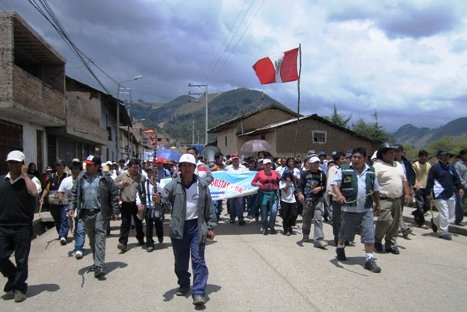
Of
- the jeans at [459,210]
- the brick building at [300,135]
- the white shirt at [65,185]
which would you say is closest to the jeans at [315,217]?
the jeans at [459,210]

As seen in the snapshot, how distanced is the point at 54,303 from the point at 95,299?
485 mm

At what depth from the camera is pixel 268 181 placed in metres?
10.1

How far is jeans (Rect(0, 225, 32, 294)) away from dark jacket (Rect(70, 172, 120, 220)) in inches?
52.4

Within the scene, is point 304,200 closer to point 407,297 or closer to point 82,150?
point 407,297

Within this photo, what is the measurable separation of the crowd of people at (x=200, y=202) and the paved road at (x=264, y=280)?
12.3 inches

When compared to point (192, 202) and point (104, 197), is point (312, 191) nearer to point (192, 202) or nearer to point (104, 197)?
point (192, 202)

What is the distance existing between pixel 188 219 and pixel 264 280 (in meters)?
1.56

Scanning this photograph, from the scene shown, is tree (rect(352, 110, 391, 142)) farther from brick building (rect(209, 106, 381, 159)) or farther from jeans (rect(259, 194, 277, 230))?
jeans (rect(259, 194, 277, 230))

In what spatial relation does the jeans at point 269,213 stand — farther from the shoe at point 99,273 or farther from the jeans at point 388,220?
the shoe at point 99,273

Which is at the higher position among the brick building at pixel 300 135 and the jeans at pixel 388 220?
the brick building at pixel 300 135

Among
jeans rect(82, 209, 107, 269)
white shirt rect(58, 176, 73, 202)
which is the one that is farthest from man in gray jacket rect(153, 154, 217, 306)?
white shirt rect(58, 176, 73, 202)

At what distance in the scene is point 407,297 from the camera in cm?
538

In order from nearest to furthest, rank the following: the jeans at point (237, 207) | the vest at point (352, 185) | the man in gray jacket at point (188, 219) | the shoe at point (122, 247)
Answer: the man in gray jacket at point (188, 219), the vest at point (352, 185), the shoe at point (122, 247), the jeans at point (237, 207)

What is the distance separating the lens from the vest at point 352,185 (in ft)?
23.1
